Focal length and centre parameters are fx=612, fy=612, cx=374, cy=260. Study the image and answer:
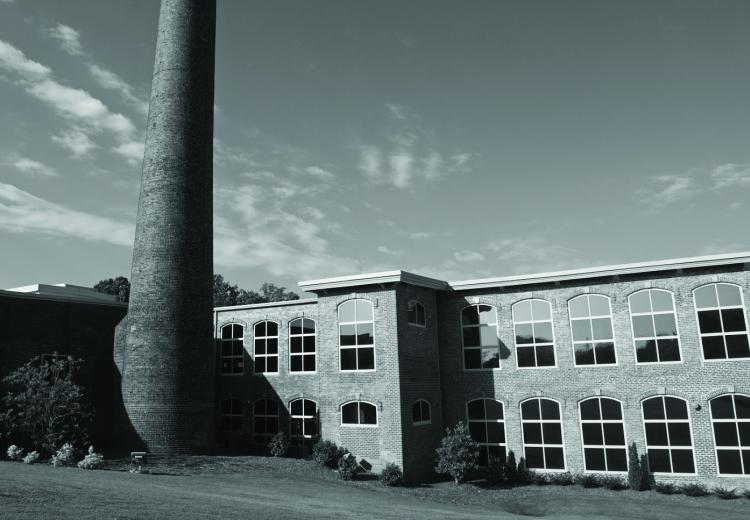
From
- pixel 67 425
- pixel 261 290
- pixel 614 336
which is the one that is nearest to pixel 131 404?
pixel 67 425

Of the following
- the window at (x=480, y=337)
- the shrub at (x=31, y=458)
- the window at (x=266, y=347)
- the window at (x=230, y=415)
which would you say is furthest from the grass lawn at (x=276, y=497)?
the window at (x=266, y=347)

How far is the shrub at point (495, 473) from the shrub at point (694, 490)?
21.0ft

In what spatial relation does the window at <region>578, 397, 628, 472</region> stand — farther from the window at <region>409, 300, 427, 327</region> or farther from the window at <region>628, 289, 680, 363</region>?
the window at <region>409, 300, 427, 327</region>

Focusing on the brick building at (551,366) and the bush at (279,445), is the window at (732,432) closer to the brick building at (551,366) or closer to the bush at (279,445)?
the brick building at (551,366)

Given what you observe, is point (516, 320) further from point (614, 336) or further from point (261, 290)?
point (261, 290)

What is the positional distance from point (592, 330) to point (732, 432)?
233 inches

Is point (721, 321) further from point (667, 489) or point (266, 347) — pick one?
point (266, 347)

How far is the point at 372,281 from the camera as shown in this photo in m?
25.2

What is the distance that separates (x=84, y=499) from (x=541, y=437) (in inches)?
693

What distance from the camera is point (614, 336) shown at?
956 inches

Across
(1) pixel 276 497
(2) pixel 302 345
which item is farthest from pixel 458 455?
(2) pixel 302 345

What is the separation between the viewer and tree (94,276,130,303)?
66.4 metres

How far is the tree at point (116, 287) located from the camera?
66.4m

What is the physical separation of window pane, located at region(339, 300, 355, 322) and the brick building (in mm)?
55
